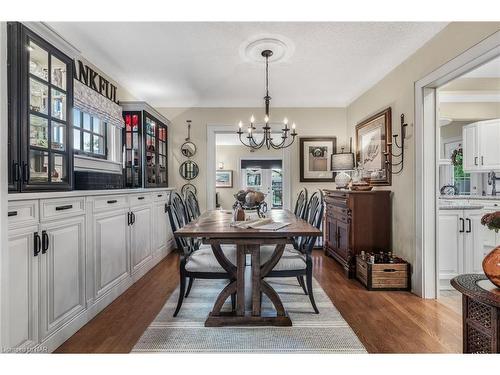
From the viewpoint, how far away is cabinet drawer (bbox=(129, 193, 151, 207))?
3.00 metres

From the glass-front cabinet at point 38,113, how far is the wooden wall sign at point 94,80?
0.72 meters

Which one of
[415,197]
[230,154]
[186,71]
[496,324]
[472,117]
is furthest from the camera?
[230,154]

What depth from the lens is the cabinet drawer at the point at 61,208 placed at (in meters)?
1.70

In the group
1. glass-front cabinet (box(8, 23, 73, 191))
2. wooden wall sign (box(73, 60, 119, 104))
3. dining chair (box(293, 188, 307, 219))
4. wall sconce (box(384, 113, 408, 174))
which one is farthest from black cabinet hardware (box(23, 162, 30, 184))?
wall sconce (box(384, 113, 408, 174))

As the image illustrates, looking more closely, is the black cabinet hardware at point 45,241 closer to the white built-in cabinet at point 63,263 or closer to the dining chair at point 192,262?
the white built-in cabinet at point 63,263

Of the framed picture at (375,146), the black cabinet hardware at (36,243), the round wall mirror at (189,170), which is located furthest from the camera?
the round wall mirror at (189,170)

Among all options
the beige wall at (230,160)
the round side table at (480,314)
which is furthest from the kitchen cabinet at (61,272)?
the beige wall at (230,160)

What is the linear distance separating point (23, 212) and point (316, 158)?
13.6 ft

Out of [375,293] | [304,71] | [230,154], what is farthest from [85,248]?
[230,154]

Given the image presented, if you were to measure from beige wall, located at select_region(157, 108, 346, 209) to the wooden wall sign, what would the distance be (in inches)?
51.4

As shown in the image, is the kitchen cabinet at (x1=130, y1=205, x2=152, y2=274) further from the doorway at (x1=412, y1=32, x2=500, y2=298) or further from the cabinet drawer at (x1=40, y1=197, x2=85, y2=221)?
the doorway at (x1=412, y1=32, x2=500, y2=298)
